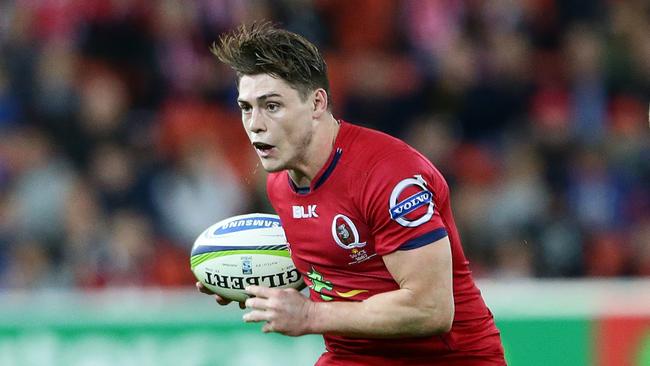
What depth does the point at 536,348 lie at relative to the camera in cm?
658

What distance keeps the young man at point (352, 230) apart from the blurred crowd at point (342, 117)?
4418 mm

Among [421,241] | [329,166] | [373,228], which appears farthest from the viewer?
[329,166]

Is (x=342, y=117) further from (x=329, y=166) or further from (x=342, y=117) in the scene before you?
(x=329, y=166)

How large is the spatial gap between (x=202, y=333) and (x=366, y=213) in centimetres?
267

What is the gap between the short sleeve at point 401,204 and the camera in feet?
13.1

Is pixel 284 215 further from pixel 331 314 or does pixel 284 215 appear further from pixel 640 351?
pixel 640 351

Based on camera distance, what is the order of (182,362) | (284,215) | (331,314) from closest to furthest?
(331,314)
(284,215)
(182,362)

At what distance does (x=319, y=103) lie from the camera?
427cm

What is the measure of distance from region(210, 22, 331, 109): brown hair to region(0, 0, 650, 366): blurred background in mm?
4294

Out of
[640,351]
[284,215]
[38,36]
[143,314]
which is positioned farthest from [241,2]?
[284,215]

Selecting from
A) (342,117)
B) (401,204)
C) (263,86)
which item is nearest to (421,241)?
(401,204)

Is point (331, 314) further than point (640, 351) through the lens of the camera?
No

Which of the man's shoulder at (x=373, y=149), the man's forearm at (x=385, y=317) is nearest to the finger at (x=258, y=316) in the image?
the man's forearm at (x=385, y=317)

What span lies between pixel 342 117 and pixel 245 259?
4.87 metres
